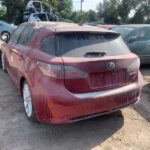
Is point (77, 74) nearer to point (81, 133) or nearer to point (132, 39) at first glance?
point (81, 133)

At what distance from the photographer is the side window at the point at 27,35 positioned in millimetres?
4894

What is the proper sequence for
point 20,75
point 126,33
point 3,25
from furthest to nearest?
point 3,25
point 126,33
point 20,75

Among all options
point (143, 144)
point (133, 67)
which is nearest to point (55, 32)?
point (133, 67)

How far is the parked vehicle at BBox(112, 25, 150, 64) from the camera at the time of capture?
831 centimetres

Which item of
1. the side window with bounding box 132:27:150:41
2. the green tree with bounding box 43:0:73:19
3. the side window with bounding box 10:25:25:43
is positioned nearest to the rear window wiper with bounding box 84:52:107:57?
the side window with bounding box 10:25:25:43

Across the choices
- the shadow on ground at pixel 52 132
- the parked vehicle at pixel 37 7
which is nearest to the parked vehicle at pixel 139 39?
the shadow on ground at pixel 52 132

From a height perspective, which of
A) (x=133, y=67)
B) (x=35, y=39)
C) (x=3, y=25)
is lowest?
(x=3, y=25)

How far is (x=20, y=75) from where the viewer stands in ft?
16.5

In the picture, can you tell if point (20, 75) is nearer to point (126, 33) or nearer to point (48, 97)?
point (48, 97)

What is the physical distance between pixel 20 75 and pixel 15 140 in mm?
1289

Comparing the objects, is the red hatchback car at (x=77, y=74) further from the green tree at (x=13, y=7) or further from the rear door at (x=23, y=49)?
the green tree at (x=13, y=7)

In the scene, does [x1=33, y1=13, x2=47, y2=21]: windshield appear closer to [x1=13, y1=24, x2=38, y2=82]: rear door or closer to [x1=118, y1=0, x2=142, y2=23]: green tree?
[x1=13, y1=24, x2=38, y2=82]: rear door

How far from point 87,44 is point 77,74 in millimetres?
568

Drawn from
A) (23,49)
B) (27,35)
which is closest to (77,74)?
(23,49)
